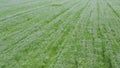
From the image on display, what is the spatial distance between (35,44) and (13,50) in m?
0.64

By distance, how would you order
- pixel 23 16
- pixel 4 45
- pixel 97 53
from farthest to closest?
pixel 23 16 < pixel 4 45 < pixel 97 53

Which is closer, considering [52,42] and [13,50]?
[13,50]

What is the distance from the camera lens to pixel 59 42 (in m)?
5.48

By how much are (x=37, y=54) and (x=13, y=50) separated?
0.61m

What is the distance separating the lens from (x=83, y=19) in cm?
831

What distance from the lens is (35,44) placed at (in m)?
5.29

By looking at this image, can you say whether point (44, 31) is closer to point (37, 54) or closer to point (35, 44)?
point (35, 44)

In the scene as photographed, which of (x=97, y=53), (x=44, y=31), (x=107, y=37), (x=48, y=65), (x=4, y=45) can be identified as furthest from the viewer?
(x=44, y=31)

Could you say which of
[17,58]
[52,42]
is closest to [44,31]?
[52,42]

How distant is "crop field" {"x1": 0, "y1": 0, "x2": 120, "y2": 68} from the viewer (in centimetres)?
429

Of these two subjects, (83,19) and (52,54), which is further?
(83,19)

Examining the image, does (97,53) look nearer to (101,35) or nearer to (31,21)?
(101,35)

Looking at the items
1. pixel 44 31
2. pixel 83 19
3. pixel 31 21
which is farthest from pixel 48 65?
pixel 83 19

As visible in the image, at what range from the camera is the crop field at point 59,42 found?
4.29 m
